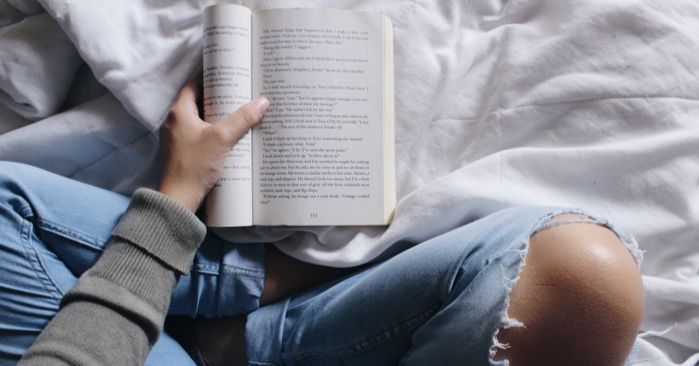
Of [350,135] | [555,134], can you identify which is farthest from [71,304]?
[555,134]

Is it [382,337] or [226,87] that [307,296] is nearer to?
[382,337]

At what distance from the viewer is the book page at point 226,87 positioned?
2.13ft

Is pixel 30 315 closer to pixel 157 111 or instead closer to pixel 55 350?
pixel 55 350

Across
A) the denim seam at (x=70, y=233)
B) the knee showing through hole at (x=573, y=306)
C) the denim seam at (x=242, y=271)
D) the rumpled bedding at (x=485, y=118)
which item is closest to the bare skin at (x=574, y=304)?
the knee showing through hole at (x=573, y=306)

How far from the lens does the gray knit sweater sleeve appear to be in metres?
0.55

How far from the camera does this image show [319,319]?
0.64m

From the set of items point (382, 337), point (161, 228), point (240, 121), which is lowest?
point (382, 337)

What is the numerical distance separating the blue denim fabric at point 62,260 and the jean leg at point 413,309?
52 millimetres

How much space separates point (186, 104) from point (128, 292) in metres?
0.20

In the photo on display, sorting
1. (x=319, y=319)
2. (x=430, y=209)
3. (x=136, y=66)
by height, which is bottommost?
(x=319, y=319)

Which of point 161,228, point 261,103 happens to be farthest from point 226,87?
point 161,228

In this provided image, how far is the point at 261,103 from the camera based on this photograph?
66cm

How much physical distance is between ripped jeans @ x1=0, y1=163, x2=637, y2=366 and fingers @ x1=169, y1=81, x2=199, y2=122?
0.36 feet

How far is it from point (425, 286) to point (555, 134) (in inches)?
9.1
